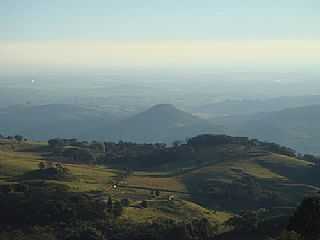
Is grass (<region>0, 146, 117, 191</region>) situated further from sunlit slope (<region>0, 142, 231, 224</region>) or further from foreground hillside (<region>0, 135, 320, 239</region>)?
foreground hillside (<region>0, 135, 320, 239</region>)

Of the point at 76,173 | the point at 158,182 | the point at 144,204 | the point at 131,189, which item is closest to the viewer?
the point at 144,204

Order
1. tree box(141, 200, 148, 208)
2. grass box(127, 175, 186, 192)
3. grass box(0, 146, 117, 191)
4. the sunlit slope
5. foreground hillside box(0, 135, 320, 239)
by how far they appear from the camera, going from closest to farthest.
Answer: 1. foreground hillside box(0, 135, 320, 239)
2. the sunlit slope
3. tree box(141, 200, 148, 208)
4. grass box(0, 146, 117, 191)
5. grass box(127, 175, 186, 192)

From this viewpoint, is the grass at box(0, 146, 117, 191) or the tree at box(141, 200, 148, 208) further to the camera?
the grass at box(0, 146, 117, 191)

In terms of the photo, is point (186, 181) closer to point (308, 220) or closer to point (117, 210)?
point (117, 210)

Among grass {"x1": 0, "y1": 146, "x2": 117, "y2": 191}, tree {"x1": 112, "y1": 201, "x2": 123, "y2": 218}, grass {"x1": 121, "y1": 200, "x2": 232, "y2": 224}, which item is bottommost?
grass {"x1": 121, "y1": 200, "x2": 232, "y2": 224}

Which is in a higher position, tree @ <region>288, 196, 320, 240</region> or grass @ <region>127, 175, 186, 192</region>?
tree @ <region>288, 196, 320, 240</region>

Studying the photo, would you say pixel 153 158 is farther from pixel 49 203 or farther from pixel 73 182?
pixel 49 203

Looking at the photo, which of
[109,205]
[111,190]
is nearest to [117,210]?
[109,205]

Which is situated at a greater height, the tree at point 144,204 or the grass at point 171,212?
the tree at point 144,204

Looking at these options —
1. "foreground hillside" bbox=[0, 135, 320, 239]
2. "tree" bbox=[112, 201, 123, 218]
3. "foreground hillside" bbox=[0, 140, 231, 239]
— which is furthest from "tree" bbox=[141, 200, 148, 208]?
"tree" bbox=[112, 201, 123, 218]

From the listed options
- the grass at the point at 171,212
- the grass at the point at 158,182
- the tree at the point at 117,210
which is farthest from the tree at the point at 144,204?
the grass at the point at 158,182

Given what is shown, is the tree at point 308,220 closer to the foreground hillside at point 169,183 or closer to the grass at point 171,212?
the foreground hillside at point 169,183
